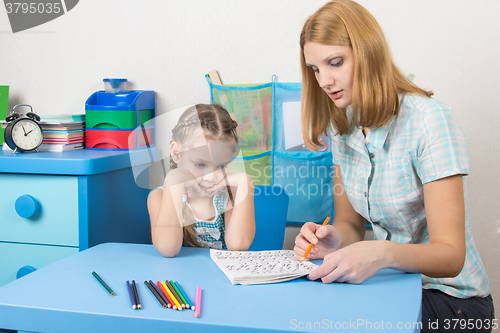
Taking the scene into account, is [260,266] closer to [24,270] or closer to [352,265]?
[352,265]

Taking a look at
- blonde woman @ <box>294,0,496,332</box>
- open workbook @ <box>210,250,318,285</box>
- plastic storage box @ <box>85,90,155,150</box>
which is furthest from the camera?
plastic storage box @ <box>85,90,155,150</box>

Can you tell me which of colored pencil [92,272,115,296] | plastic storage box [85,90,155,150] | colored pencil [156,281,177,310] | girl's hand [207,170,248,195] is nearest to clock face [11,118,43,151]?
plastic storage box [85,90,155,150]

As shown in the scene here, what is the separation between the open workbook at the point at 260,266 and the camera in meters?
0.76

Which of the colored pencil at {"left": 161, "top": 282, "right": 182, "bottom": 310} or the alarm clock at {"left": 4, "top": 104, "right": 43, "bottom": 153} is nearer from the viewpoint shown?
the colored pencil at {"left": 161, "top": 282, "right": 182, "bottom": 310}

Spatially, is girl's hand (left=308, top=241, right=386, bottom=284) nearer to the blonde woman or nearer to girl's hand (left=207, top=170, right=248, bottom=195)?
the blonde woman

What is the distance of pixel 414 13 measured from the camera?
1.45 meters

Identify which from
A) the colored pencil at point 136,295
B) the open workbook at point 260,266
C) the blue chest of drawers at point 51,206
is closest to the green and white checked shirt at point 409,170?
the open workbook at point 260,266

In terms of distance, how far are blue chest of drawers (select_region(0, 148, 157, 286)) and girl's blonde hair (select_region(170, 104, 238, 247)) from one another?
12.6 inches

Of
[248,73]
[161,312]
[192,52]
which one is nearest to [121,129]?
[192,52]

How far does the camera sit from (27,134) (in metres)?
1.45

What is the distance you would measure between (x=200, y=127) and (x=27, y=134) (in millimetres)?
738

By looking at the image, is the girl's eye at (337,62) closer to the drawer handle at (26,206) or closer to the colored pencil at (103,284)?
the colored pencil at (103,284)

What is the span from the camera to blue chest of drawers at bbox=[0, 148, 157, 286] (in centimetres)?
129

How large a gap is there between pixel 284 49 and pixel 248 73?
0.16 metres
